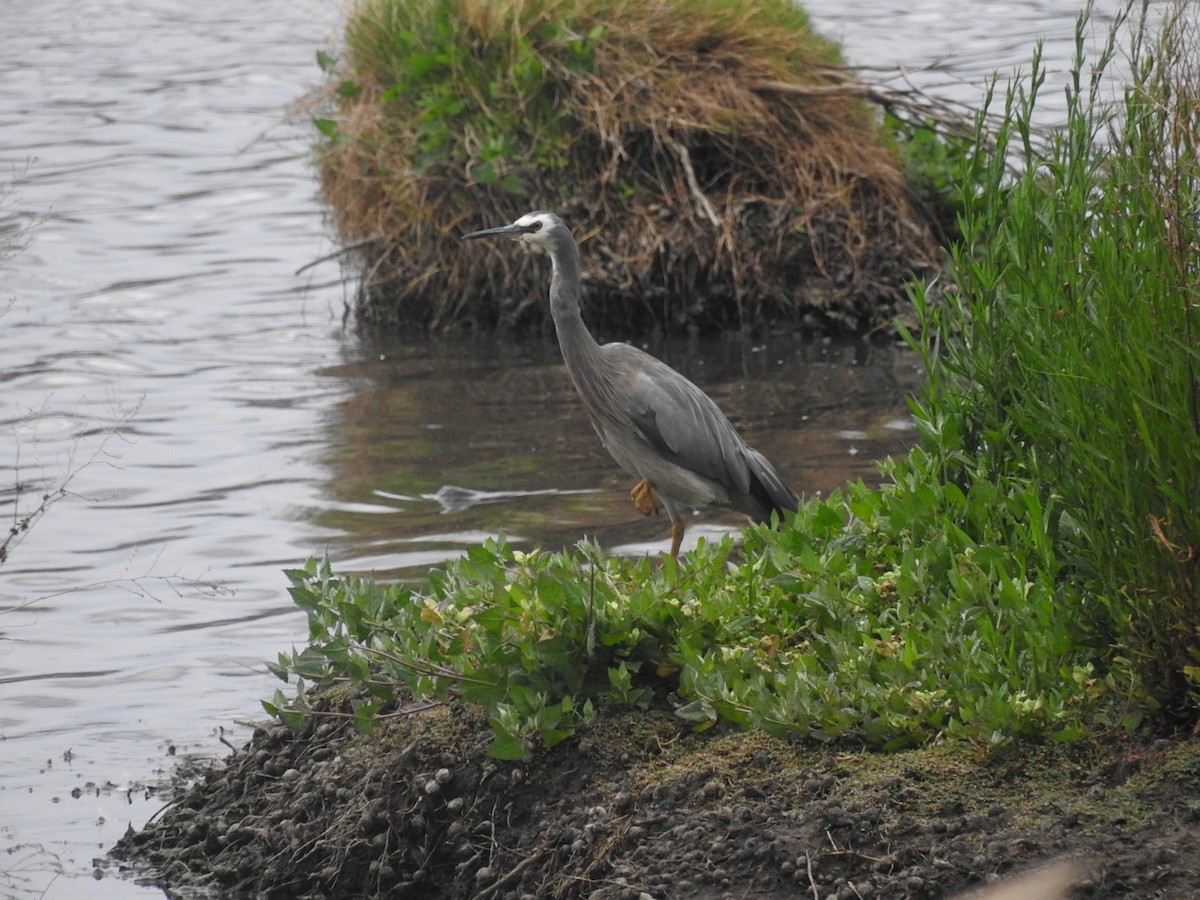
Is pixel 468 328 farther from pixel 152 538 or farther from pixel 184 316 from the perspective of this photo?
pixel 152 538

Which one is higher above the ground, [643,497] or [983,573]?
[983,573]

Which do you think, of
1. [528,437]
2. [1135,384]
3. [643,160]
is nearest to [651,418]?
[528,437]

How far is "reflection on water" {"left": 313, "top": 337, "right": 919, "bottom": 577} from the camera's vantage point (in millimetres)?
8930

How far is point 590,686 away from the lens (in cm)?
518

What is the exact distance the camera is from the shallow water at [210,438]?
22.7 ft

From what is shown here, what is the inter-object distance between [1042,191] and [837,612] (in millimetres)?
1686

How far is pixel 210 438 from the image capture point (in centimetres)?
1123

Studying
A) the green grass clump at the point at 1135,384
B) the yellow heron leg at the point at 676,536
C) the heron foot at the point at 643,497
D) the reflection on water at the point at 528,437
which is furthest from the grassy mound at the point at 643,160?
the green grass clump at the point at 1135,384

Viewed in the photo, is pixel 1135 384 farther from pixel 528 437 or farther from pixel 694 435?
pixel 528 437

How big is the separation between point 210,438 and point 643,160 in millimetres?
3700

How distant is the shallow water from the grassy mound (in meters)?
0.47

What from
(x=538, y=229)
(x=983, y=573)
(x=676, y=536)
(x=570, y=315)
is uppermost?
(x=538, y=229)

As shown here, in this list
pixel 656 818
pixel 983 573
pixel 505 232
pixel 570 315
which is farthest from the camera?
pixel 570 315

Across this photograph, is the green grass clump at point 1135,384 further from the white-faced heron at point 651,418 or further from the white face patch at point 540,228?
the white face patch at point 540,228
